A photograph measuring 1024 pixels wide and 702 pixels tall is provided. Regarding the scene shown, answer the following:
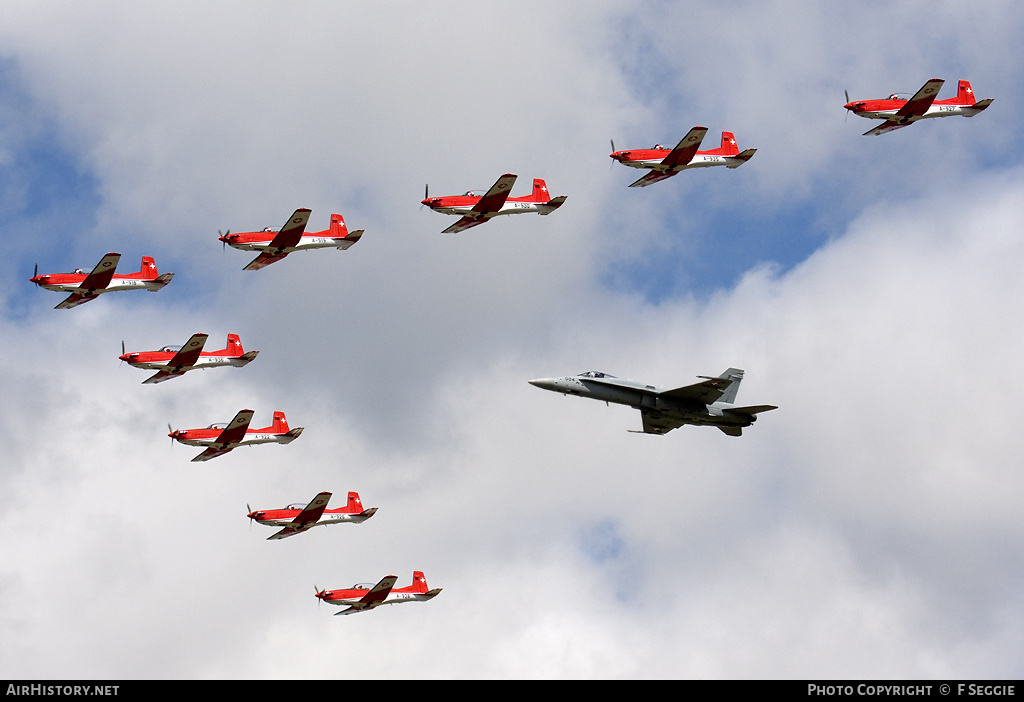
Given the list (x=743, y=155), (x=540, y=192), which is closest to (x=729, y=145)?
(x=743, y=155)

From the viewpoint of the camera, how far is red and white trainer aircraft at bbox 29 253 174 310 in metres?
107

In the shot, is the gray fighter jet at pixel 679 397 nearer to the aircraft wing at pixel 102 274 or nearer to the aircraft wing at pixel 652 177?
the aircraft wing at pixel 652 177

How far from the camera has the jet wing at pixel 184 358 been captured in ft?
371

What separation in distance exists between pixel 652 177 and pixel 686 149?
13.3ft

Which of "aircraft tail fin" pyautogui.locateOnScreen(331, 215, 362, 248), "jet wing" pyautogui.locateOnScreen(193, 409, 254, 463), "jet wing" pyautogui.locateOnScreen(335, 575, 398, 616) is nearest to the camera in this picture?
"aircraft tail fin" pyautogui.locateOnScreen(331, 215, 362, 248)

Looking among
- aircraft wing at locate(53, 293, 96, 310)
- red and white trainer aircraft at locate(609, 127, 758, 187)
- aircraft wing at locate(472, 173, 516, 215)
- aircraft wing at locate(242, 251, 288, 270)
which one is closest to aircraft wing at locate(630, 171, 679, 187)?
red and white trainer aircraft at locate(609, 127, 758, 187)

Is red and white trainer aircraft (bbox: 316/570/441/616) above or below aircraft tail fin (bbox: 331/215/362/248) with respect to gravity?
below

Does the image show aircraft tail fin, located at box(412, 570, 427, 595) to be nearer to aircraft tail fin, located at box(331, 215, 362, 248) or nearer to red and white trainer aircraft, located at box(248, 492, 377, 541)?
red and white trainer aircraft, located at box(248, 492, 377, 541)

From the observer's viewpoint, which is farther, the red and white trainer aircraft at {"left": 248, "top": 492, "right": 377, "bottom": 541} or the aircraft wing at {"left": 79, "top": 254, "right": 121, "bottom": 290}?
the red and white trainer aircraft at {"left": 248, "top": 492, "right": 377, "bottom": 541}

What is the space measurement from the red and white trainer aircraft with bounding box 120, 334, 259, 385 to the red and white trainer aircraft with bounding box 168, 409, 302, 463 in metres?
5.12

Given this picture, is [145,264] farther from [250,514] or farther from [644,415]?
[644,415]

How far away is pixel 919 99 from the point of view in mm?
111438
